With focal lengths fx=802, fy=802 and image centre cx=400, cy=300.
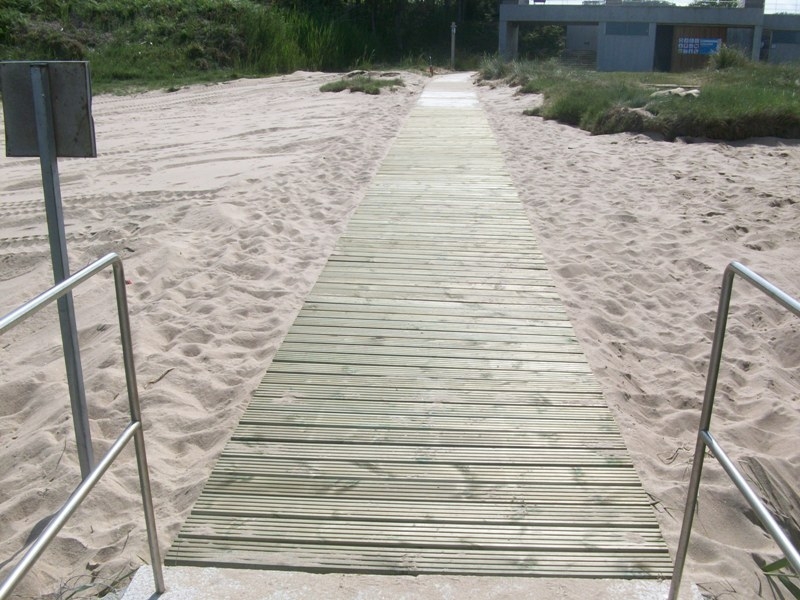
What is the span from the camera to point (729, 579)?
288 centimetres

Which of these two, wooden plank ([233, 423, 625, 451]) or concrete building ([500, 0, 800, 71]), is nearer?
wooden plank ([233, 423, 625, 451])

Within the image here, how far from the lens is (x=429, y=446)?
12.1 feet

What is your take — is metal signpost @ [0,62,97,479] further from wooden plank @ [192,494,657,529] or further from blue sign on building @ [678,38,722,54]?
blue sign on building @ [678,38,722,54]

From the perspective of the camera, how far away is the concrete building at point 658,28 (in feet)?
123

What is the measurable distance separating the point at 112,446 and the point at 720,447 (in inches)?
76.0

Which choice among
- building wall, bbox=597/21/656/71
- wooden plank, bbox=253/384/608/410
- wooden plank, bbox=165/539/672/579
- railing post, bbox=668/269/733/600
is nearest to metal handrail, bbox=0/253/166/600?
wooden plank, bbox=165/539/672/579

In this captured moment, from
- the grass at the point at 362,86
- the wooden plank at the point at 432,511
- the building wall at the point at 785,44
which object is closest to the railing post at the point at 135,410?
the wooden plank at the point at 432,511

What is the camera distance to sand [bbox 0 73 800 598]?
340 cm

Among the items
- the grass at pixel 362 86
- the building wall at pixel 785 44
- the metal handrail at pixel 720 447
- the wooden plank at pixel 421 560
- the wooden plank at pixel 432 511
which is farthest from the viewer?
the building wall at pixel 785 44

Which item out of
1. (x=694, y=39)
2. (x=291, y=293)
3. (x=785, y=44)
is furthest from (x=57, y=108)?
(x=785, y=44)

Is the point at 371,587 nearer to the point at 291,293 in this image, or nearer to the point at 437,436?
the point at 437,436

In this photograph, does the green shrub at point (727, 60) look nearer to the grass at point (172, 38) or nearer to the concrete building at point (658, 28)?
the grass at point (172, 38)

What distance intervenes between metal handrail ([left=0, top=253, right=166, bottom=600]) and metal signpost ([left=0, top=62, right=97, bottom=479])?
56 centimetres

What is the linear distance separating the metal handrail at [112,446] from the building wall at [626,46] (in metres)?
38.2
